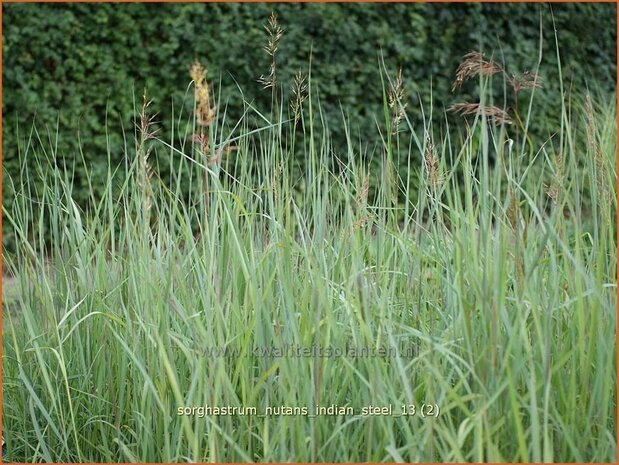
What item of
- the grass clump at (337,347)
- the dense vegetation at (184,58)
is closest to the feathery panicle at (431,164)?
the grass clump at (337,347)

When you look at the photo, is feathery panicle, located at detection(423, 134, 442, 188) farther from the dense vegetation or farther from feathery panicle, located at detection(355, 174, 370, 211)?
the dense vegetation

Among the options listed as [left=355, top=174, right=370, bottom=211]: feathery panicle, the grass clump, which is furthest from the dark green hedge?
[left=355, top=174, right=370, bottom=211]: feathery panicle

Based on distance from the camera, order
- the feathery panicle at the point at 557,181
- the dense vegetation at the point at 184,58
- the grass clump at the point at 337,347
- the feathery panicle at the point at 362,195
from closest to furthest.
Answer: the grass clump at the point at 337,347
the feathery panicle at the point at 557,181
the feathery panicle at the point at 362,195
the dense vegetation at the point at 184,58

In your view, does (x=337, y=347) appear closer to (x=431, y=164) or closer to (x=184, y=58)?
(x=431, y=164)

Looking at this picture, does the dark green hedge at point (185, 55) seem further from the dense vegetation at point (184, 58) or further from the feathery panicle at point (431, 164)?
the feathery panicle at point (431, 164)

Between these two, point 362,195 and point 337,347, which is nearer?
point 337,347

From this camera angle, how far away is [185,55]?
623 cm

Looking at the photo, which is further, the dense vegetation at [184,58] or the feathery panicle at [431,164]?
the dense vegetation at [184,58]

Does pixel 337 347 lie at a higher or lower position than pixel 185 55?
lower

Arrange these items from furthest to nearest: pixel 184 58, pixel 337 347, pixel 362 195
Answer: pixel 184 58
pixel 362 195
pixel 337 347

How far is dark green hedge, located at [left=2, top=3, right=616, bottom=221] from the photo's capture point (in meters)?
6.11

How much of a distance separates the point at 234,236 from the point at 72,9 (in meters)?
4.55

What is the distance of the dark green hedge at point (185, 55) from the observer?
6113 millimetres

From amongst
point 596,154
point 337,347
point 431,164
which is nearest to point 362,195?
point 431,164
